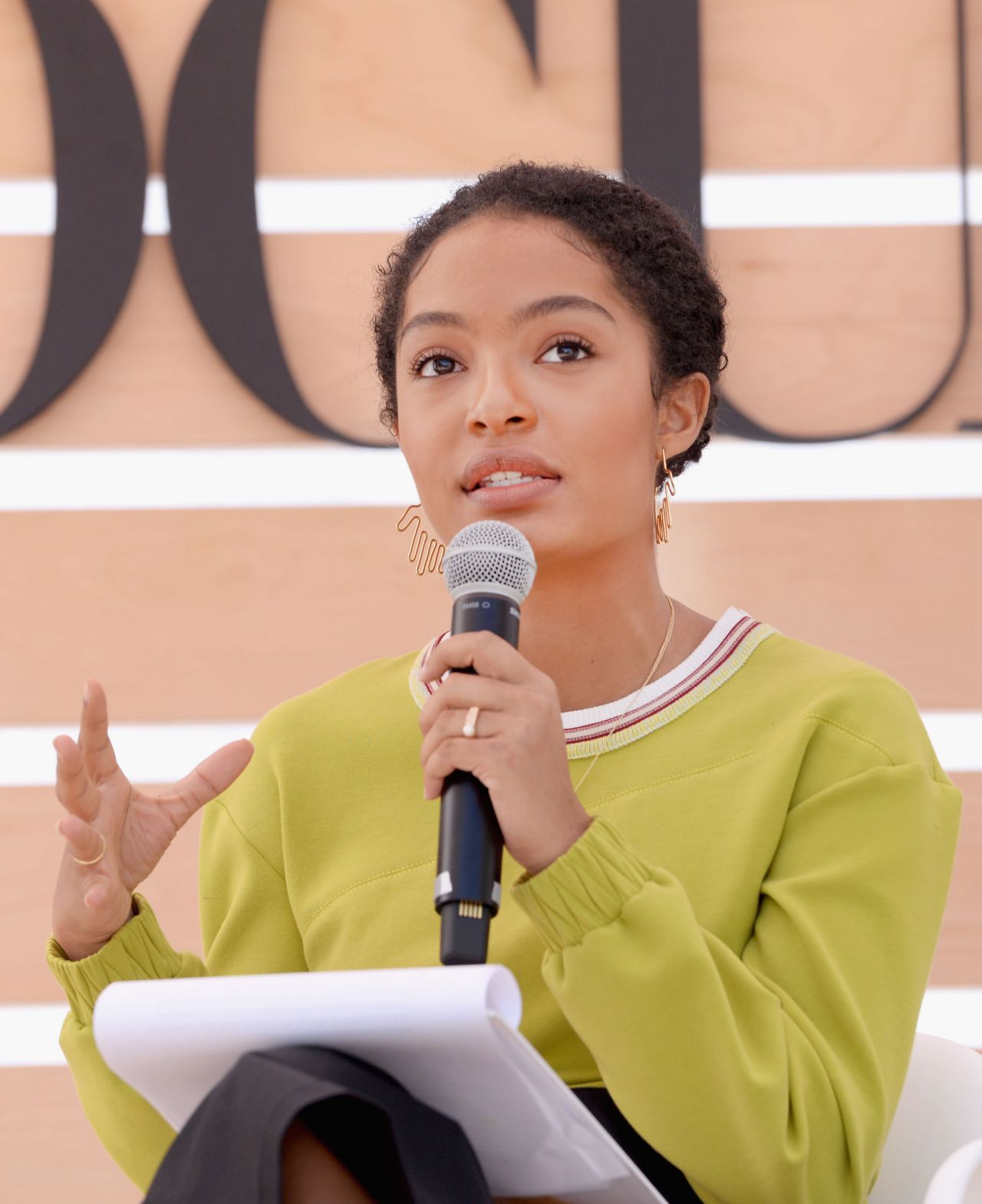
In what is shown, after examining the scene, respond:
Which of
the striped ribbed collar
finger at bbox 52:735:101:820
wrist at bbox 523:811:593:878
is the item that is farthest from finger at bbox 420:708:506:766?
the striped ribbed collar

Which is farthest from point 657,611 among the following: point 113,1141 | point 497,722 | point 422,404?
point 113,1141

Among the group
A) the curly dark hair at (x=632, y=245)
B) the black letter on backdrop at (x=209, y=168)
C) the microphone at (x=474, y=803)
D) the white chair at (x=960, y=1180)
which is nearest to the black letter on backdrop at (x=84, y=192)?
the black letter on backdrop at (x=209, y=168)

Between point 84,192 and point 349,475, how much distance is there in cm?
62

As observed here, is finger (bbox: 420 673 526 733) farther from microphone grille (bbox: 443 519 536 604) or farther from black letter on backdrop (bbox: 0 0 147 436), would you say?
black letter on backdrop (bbox: 0 0 147 436)

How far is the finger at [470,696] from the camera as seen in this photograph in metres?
1.00

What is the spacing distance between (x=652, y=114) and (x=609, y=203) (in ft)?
3.05

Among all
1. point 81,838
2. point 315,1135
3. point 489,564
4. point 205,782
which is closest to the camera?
point 315,1135

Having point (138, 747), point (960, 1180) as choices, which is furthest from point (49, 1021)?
point (960, 1180)

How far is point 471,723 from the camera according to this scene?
99 cm

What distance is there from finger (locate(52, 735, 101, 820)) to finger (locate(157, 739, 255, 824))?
0.07 m

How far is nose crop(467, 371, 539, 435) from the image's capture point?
53.3 inches

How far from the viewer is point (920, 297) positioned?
7.84 feet

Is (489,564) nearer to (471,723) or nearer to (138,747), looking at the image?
(471,723)

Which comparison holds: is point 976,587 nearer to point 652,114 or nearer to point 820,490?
point 820,490
